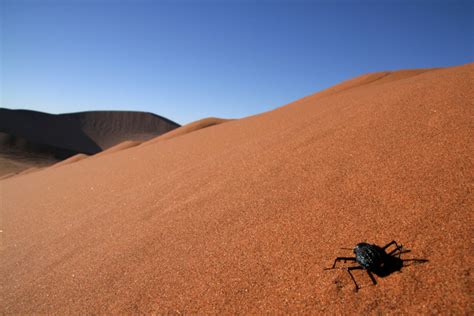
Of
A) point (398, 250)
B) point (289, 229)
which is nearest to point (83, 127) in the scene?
point (289, 229)

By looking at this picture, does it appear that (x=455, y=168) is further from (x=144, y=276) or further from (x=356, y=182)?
(x=144, y=276)

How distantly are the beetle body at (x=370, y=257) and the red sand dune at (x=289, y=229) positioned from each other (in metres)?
0.08

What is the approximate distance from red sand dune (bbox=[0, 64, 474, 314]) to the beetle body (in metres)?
0.08

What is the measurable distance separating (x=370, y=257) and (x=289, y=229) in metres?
Result: 0.71

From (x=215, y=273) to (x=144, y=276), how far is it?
56 centimetres

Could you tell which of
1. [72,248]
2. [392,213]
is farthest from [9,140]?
[392,213]

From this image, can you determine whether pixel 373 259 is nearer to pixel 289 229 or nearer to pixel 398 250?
pixel 398 250

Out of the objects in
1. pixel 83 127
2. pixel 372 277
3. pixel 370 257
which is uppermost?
pixel 83 127

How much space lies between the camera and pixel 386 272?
1.49 m

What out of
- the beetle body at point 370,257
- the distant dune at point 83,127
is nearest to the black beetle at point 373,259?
the beetle body at point 370,257

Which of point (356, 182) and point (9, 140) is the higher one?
point (9, 140)

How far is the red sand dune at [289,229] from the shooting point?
1523 mm

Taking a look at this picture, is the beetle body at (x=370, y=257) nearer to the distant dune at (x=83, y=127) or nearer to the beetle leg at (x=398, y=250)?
the beetle leg at (x=398, y=250)

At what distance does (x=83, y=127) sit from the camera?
61.2 metres
